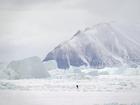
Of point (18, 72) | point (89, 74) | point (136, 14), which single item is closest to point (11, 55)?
point (18, 72)

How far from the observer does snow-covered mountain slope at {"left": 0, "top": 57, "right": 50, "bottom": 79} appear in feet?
8.84

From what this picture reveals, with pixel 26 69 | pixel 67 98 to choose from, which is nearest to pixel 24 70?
pixel 26 69

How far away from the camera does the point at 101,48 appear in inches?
108

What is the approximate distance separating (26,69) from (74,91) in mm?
517

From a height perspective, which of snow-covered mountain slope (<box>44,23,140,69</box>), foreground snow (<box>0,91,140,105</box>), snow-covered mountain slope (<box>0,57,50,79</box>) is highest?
snow-covered mountain slope (<box>44,23,140,69</box>)

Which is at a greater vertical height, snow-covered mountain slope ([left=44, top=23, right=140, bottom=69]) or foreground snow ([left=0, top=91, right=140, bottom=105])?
snow-covered mountain slope ([left=44, top=23, right=140, bottom=69])

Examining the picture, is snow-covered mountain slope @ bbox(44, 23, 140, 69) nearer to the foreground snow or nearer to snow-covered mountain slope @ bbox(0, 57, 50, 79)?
snow-covered mountain slope @ bbox(0, 57, 50, 79)

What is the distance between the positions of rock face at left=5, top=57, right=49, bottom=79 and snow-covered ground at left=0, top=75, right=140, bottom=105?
1.9 inches

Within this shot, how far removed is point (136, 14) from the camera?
108 inches

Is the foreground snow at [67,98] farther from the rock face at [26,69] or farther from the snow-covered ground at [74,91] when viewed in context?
the rock face at [26,69]

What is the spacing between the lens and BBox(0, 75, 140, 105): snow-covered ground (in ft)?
8.80

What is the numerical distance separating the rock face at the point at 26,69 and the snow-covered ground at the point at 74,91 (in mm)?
49

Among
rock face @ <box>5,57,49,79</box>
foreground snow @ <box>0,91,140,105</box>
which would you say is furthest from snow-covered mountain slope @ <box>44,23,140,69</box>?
foreground snow @ <box>0,91,140,105</box>

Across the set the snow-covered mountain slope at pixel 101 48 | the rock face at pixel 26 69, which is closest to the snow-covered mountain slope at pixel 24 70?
the rock face at pixel 26 69
